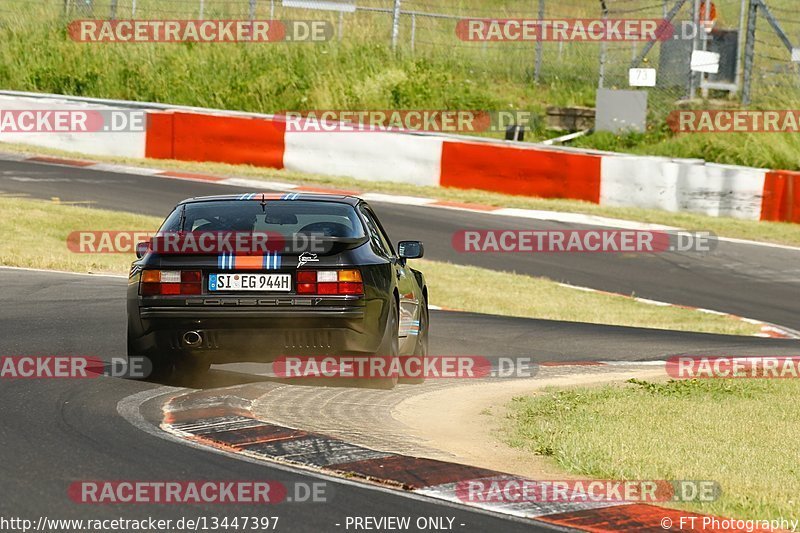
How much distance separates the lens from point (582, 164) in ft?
75.2

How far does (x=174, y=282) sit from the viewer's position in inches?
324

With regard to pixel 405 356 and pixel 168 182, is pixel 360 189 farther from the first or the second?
pixel 405 356

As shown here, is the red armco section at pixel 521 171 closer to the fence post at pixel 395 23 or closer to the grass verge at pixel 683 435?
the fence post at pixel 395 23

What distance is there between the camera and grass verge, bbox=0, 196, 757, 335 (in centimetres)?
1559

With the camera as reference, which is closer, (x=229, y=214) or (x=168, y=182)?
(x=229, y=214)

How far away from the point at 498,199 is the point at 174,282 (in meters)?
14.9

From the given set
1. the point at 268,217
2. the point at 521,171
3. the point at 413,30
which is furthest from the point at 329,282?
the point at 413,30

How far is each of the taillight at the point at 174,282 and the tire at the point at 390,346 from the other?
4.12 feet

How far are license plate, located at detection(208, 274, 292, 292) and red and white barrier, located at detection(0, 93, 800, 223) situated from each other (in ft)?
48.0

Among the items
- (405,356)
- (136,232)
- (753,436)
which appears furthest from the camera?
(136,232)

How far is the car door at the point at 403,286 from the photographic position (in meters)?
9.39

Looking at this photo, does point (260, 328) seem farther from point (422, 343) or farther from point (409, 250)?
point (422, 343)

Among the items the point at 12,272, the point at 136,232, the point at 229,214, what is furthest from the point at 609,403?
the point at 136,232

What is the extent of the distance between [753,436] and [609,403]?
3.84 ft
